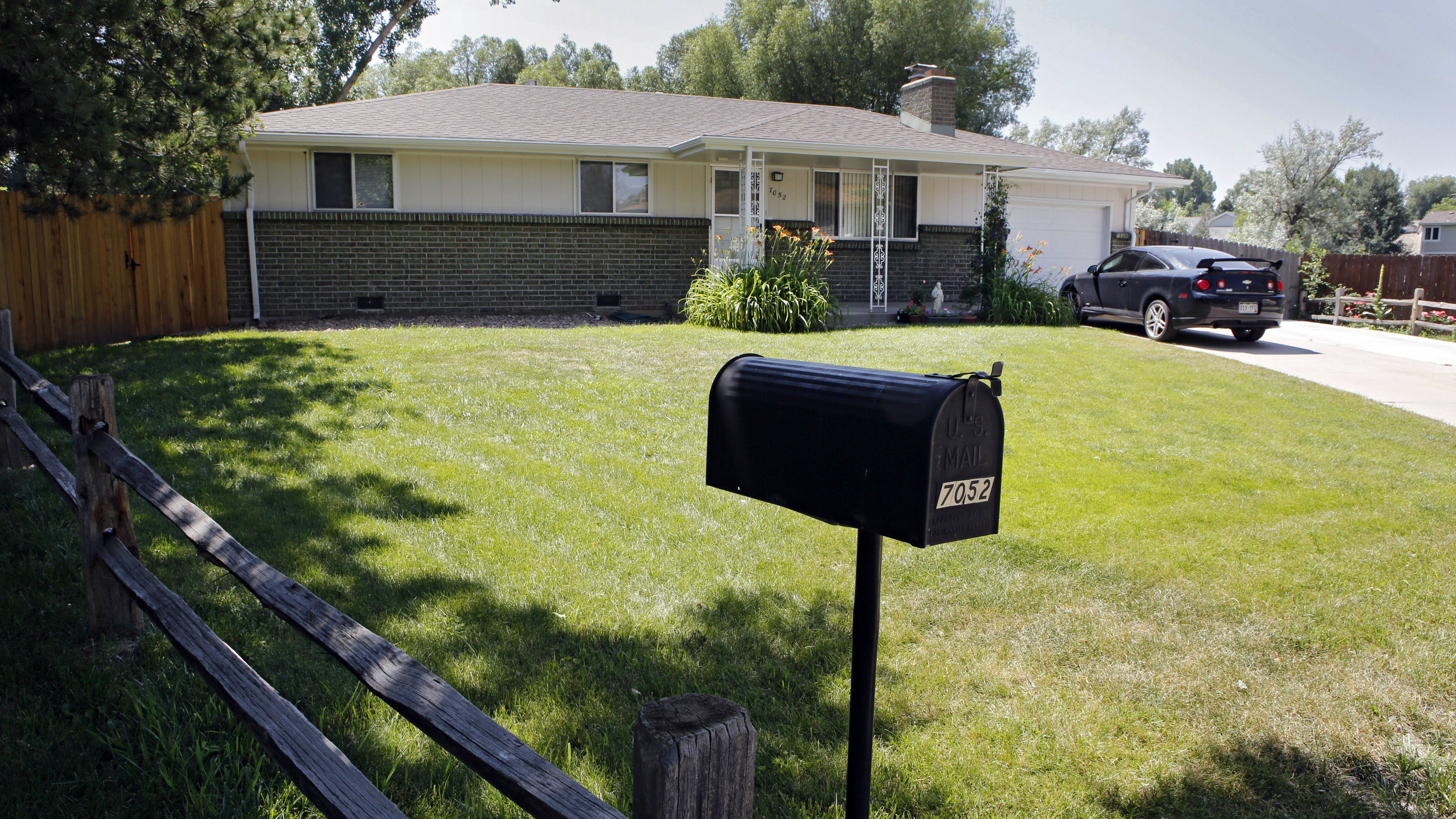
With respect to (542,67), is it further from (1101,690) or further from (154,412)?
(1101,690)

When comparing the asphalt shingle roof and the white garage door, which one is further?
the white garage door

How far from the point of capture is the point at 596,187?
57.1 ft

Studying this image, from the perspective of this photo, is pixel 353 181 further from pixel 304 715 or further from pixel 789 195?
pixel 304 715

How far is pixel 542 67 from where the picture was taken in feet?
162

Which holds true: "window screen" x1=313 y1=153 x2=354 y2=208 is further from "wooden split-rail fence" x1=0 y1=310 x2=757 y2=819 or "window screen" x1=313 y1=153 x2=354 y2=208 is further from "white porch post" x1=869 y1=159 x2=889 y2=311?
"wooden split-rail fence" x1=0 y1=310 x2=757 y2=819

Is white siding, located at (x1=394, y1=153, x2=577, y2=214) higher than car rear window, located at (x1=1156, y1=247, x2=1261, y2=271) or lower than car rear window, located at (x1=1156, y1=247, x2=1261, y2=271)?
higher

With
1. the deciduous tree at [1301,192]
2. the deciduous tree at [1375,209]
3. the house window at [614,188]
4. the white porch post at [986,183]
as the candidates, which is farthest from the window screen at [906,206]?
the deciduous tree at [1375,209]

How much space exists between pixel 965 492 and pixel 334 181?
16.3 meters

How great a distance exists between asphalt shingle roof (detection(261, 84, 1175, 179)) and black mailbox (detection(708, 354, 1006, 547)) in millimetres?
14522

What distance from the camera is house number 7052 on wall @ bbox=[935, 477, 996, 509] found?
5.89 ft

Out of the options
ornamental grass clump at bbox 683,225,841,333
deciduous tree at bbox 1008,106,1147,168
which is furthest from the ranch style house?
deciduous tree at bbox 1008,106,1147,168

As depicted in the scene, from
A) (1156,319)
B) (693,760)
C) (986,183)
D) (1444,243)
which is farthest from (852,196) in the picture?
(1444,243)

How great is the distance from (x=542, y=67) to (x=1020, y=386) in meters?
44.8

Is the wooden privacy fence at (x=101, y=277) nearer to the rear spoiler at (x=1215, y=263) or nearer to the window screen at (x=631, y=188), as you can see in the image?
the window screen at (x=631, y=188)
